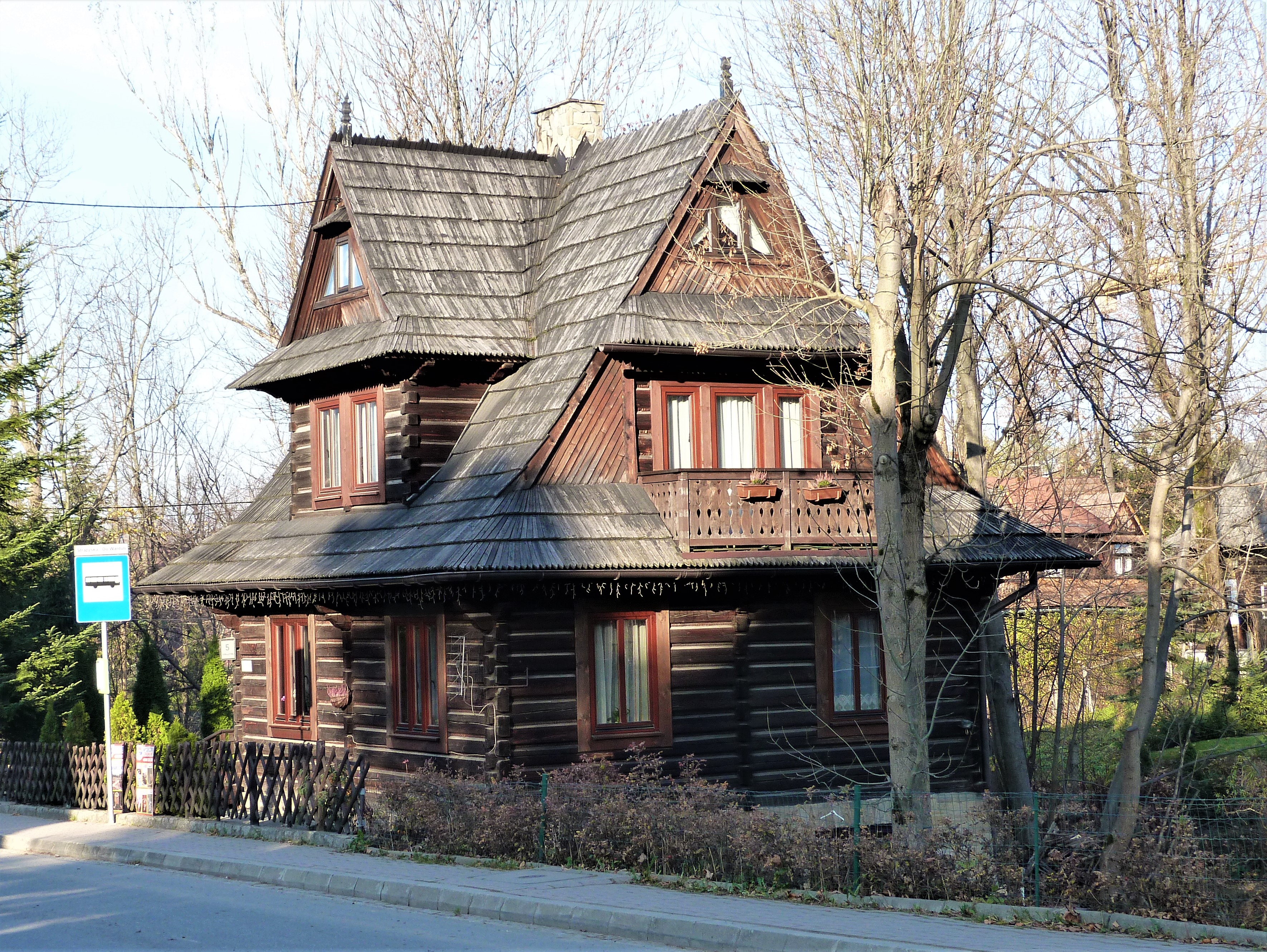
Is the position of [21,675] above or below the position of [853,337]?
below

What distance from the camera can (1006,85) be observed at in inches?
627

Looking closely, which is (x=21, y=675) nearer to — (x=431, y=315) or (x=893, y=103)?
(x=431, y=315)

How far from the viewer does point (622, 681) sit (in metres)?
21.3

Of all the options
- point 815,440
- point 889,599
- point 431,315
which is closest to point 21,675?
point 431,315

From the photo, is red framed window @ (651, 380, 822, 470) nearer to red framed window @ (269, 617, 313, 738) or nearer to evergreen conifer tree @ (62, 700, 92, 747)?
red framed window @ (269, 617, 313, 738)

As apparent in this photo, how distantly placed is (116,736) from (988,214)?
18.0 metres

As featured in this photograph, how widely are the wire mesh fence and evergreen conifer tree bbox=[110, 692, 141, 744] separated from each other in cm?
993

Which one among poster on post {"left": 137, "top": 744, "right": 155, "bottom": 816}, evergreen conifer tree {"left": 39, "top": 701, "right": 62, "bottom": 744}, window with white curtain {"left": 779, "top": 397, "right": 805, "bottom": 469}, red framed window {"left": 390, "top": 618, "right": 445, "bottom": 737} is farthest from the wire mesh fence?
evergreen conifer tree {"left": 39, "top": 701, "right": 62, "bottom": 744}

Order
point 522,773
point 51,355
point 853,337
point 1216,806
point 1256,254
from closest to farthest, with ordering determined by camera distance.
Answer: point 1216,806 → point 1256,254 → point 522,773 → point 853,337 → point 51,355

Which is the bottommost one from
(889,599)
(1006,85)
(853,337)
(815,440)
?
(889,599)

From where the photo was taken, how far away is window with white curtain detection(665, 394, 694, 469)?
22.3 meters

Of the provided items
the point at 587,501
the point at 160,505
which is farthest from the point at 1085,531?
the point at 160,505

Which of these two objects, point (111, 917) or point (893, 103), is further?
point (893, 103)

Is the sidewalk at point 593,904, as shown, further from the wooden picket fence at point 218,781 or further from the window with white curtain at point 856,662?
the window with white curtain at point 856,662
